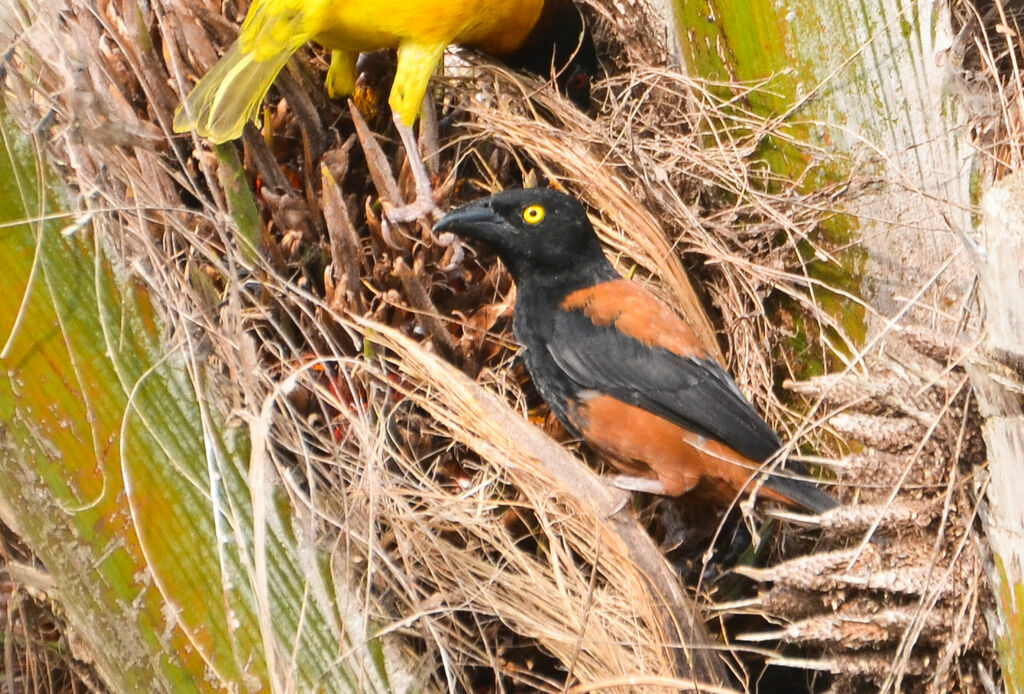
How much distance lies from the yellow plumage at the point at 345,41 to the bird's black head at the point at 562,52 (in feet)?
0.21

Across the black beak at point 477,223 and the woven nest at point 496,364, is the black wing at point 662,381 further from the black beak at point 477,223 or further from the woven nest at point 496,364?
the black beak at point 477,223

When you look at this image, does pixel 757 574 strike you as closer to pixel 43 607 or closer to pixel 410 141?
pixel 410 141

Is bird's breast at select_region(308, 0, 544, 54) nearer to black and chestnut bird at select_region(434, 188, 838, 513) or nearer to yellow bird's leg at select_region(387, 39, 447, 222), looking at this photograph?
yellow bird's leg at select_region(387, 39, 447, 222)

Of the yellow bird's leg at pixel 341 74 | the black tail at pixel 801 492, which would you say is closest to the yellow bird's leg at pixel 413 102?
the yellow bird's leg at pixel 341 74

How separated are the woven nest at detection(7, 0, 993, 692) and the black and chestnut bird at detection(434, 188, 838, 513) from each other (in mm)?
122

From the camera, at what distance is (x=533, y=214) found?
3098 millimetres

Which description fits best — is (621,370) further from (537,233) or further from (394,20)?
(394,20)

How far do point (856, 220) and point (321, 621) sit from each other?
1.83 meters

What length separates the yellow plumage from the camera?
278 centimetres

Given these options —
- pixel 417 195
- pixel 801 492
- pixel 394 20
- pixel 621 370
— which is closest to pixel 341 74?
pixel 394 20

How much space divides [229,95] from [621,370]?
1352 mm

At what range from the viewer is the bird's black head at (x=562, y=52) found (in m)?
3.84

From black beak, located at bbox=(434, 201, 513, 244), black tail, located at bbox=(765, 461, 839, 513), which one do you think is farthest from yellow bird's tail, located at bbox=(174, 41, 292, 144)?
black tail, located at bbox=(765, 461, 839, 513)

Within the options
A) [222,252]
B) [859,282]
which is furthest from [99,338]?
[859,282]
